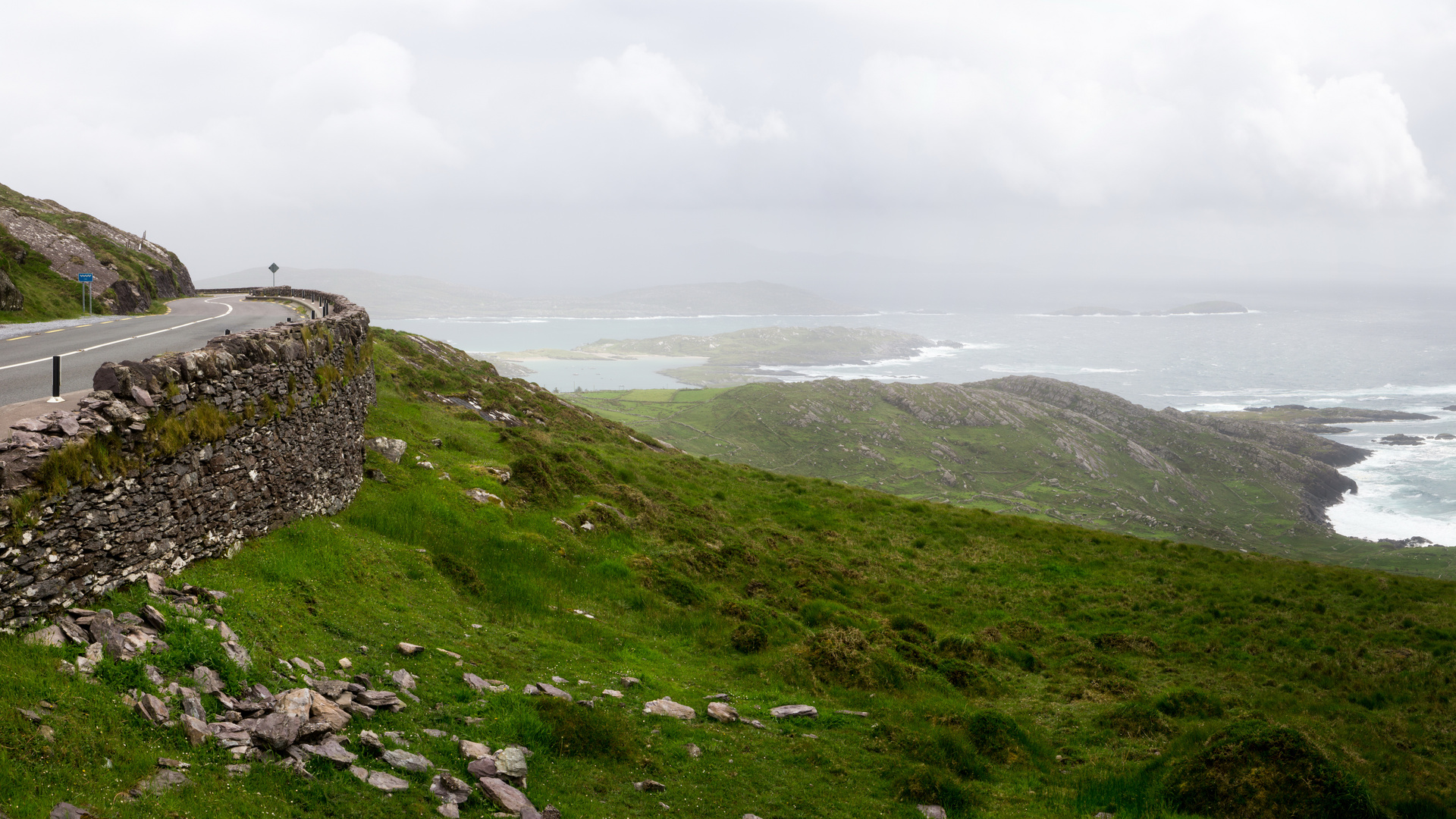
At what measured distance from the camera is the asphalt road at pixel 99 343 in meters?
21.6

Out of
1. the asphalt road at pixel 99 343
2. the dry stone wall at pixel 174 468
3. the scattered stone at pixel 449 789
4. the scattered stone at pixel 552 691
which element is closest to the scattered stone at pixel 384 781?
the scattered stone at pixel 449 789

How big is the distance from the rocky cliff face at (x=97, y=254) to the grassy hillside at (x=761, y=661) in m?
26.4

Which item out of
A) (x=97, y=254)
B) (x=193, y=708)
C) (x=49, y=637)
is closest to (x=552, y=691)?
(x=193, y=708)

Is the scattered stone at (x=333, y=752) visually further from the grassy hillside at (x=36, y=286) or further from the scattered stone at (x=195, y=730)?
the grassy hillside at (x=36, y=286)

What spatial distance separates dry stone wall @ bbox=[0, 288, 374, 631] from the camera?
11.4 meters

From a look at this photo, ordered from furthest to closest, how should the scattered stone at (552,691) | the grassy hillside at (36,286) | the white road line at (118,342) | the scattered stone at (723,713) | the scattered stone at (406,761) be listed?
the grassy hillside at (36,286) < the white road line at (118,342) < the scattered stone at (723,713) < the scattered stone at (552,691) < the scattered stone at (406,761)

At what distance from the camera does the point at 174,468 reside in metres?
14.8

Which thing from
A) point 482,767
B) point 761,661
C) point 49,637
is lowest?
point 761,661

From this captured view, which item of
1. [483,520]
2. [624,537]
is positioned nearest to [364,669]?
[483,520]

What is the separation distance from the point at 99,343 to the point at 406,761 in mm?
28659

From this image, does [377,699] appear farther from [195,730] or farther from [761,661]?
[761,661]

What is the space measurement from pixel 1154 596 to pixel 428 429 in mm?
38211

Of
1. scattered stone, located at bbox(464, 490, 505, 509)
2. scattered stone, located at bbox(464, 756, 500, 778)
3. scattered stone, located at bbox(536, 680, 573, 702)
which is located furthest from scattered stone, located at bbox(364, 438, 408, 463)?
scattered stone, located at bbox(464, 756, 500, 778)

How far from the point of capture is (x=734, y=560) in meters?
35.8
